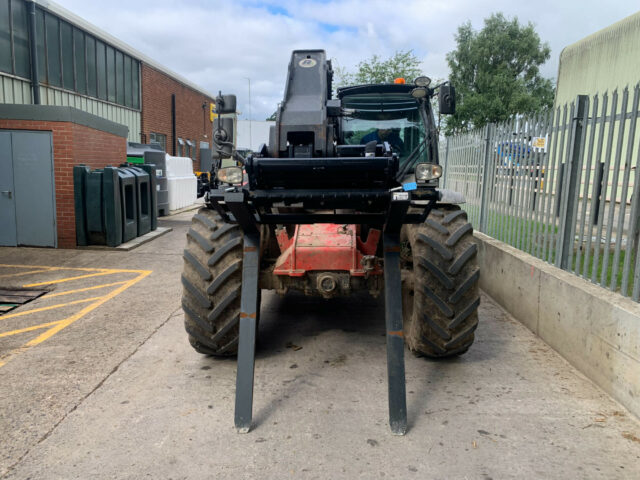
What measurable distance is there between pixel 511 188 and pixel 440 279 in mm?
2957

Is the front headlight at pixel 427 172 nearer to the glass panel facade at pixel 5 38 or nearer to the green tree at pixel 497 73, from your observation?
the glass panel facade at pixel 5 38

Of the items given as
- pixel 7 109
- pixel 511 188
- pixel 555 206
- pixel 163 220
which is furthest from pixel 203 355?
pixel 163 220

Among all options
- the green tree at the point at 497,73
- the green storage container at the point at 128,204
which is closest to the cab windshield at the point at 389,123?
the green storage container at the point at 128,204

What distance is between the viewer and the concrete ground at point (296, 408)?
9.20 feet

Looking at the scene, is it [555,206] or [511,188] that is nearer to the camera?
[555,206]

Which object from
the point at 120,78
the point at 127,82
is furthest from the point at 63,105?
the point at 127,82

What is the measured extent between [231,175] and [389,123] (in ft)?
9.88

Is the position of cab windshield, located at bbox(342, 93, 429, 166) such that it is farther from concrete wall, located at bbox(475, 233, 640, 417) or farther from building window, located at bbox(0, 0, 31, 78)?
building window, located at bbox(0, 0, 31, 78)

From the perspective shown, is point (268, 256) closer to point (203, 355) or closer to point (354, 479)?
point (203, 355)

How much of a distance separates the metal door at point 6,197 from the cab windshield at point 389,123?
662 centimetres

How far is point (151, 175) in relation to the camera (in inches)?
447

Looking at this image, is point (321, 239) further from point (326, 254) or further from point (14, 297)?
point (14, 297)

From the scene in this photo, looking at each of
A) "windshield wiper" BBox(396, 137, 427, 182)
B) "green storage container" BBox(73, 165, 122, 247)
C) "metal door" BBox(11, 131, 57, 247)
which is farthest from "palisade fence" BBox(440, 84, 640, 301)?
"metal door" BBox(11, 131, 57, 247)

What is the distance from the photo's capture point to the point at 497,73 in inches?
1332
